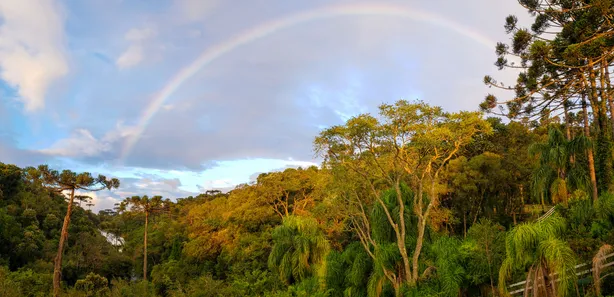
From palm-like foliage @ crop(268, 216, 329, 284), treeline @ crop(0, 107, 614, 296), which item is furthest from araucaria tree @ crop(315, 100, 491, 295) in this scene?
palm-like foliage @ crop(268, 216, 329, 284)

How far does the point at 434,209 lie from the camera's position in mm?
24516

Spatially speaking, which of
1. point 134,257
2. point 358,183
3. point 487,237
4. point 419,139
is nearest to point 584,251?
point 487,237

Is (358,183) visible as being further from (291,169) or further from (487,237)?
(291,169)

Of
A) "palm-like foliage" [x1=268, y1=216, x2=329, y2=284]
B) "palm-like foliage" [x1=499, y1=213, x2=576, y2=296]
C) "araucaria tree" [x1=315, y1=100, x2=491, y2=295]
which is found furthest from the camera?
"palm-like foliage" [x1=268, y1=216, x2=329, y2=284]

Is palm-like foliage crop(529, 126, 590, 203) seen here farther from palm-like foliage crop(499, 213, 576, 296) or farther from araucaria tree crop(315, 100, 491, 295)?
palm-like foliage crop(499, 213, 576, 296)

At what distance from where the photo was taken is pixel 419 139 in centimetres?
1617

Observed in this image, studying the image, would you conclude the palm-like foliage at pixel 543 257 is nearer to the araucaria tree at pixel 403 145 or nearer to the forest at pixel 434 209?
the forest at pixel 434 209

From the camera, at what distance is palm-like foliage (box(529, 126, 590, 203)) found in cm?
1798

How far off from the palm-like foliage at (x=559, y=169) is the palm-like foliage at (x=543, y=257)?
10756mm

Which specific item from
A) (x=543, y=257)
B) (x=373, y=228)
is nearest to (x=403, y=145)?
(x=373, y=228)

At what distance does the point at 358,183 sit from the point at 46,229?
3788 centimetres

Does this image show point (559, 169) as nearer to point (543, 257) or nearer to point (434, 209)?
point (434, 209)

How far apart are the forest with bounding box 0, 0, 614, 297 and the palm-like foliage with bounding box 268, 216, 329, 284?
0.07 metres

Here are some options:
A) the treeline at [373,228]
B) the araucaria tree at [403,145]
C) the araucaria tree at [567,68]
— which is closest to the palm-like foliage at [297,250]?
the treeline at [373,228]
